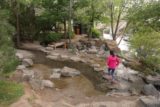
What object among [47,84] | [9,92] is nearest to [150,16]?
[47,84]

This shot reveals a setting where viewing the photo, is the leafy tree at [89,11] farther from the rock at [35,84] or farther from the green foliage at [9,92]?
the green foliage at [9,92]

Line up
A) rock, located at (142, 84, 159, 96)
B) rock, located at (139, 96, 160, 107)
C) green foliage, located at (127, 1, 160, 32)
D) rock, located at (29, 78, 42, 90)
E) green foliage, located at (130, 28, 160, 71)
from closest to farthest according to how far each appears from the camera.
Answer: rock, located at (139, 96, 160, 107)
rock, located at (29, 78, 42, 90)
green foliage, located at (127, 1, 160, 32)
rock, located at (142, 84, 159, 96)
green foliage, located at (130, 28, 160, 71)

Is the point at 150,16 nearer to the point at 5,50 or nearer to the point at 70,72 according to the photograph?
the point at 70,72

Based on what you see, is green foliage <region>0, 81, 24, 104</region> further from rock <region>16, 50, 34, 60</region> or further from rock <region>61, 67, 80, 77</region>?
rock <region>16, 50, 34, 60</region>

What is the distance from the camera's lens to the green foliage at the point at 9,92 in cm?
937

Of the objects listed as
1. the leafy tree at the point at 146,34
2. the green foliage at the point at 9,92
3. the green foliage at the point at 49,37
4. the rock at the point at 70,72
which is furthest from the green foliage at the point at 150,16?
the green foliage at the point at 49,37

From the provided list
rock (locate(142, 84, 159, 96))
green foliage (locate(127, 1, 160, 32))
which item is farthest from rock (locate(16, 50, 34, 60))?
rock (locate(142, 84, 159, 96))

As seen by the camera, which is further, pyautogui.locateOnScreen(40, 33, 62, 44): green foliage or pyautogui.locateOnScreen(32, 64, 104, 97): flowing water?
pyautogui.locateOnScreen(40, 33, 62, 44): green foliage

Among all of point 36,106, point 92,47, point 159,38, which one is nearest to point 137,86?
point 159,38

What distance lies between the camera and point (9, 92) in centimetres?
980

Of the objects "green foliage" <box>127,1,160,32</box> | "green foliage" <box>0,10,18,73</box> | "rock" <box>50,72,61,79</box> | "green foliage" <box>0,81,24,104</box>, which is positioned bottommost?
"rock" <box>50,72,61,79</box>

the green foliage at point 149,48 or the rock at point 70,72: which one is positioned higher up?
the green foliage at point 149,48

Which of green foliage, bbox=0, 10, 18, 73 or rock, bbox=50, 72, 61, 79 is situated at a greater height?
green foliage, bbox=0, 10, 18, 73

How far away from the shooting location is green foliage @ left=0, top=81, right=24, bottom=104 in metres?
9.37
